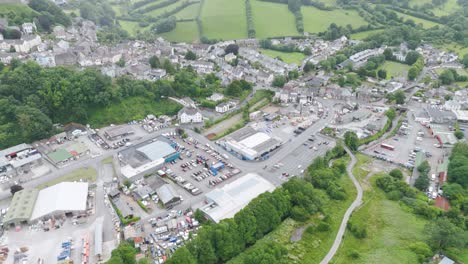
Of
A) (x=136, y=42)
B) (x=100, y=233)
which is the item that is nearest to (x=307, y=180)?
(x=100, y=233)

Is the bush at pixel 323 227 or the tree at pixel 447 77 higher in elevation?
the tree at pixel 447 77

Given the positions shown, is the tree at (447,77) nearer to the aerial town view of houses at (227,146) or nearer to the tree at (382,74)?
the aerial town view of houses at (227,146)

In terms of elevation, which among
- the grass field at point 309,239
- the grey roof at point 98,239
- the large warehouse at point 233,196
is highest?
the grey roof at point 98,239

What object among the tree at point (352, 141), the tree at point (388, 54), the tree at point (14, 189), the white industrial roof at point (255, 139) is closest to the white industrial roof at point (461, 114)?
the tree at point (352, 141)

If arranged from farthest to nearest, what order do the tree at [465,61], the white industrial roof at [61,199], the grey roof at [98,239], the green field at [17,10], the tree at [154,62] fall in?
the tree at [465,61]
the green field at [17,10]
the tree at [154,62]
the white industrial roof at [61,199]
the grey roof at [98,239]

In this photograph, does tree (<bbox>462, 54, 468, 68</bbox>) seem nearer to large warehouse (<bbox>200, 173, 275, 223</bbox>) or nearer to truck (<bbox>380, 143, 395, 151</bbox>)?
truck (<bbox>380, 143, 395, 151</bbox>)

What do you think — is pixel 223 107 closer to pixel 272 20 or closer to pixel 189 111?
pixel 189 111
